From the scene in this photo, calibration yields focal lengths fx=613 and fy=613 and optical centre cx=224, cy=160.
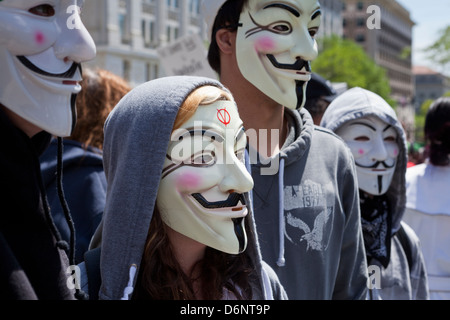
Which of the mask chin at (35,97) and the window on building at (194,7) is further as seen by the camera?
the window on building at (194,7)

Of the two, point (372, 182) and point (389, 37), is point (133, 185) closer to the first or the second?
point (372, 182)

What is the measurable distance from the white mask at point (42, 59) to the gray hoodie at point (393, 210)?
2079 millimetres

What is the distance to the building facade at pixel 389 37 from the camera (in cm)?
7294

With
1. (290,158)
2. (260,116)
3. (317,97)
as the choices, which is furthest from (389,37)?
(290,158)

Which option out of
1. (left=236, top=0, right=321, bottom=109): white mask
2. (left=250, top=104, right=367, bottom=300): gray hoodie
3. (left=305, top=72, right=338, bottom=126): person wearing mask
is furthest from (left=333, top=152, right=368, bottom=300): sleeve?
(left=305, top=72, right=338, bottom=126): person wearing mask

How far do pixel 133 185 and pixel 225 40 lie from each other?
1285mm

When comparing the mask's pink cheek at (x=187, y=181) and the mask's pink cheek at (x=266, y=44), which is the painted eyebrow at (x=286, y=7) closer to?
the mask's pink cheek at (x=266, y=44)

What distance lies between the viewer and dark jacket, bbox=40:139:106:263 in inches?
117

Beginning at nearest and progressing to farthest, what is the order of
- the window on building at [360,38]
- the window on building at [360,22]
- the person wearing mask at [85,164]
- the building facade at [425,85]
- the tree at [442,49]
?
the person wearing mask at [85,164], the tree at [442,49], the window on building at [360,22], the window on building at [360,38], the building facade at [425,85]

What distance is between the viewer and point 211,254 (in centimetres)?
209

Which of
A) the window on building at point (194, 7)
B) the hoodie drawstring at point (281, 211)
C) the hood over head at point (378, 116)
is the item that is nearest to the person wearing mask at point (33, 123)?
A: the hoodie drawstring at point (281, 211)

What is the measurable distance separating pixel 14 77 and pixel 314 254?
1456 mm

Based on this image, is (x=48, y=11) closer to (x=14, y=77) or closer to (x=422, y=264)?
(x=14, y=77)

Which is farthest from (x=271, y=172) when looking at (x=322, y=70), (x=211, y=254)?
(x=322, y=70)
